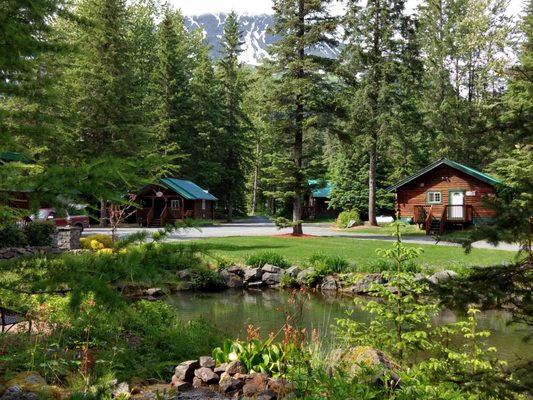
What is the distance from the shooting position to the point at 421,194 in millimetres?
34188

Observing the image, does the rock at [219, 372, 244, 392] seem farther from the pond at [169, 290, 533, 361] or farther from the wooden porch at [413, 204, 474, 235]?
the wooden porch at [413, 204, 474, 235]

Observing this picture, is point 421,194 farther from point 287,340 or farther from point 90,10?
point 287,340

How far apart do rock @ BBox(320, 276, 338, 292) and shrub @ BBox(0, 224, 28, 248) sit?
422 inches

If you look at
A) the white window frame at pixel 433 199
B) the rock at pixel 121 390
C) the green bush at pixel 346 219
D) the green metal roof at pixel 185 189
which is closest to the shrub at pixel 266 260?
the rock at pixel 121 390

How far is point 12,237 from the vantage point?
16656mm

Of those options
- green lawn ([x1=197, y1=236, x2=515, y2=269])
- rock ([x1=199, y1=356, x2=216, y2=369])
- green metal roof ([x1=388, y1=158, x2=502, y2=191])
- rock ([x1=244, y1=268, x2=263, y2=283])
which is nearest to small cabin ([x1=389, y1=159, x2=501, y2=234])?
green metal roof ([x1=388, y1=158, x2=502, y2=191])

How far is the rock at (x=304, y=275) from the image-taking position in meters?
15.5

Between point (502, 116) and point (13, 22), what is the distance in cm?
337

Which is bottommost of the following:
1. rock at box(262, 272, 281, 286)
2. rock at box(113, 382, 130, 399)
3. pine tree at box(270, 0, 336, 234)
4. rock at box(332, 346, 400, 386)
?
rock at box(262, 272, 281, 286)

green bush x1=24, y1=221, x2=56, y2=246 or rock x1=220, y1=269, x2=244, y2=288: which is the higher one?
green bush x1=24, y1=221, x2=56, y2=246

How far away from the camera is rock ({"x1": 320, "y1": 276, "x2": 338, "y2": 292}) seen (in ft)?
49.8

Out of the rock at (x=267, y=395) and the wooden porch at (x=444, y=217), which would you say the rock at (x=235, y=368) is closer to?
the rock at (x=267, y=395)

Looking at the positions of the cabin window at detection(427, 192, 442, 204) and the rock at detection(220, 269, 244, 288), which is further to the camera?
the cabin window at detection(427, 192, 442, 204)

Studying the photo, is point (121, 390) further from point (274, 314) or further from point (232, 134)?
point (232, 134)
